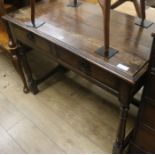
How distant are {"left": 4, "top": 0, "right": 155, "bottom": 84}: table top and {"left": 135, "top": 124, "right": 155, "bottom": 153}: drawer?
313 mm

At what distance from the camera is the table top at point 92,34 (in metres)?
0.97

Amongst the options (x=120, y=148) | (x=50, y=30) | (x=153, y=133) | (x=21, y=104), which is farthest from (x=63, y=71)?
(x=153, y=133)

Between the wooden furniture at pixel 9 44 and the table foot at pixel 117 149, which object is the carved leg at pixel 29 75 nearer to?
the wooden furniture at pixel 9 44

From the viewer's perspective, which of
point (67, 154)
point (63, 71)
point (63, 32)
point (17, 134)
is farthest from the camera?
point (63, 71)

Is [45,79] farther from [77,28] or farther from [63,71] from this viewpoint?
[77,28]

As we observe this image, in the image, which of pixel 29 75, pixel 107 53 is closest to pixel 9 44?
pixel 29 75

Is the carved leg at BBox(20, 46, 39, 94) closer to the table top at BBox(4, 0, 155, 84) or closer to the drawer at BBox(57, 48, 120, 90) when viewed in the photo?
the table top at BBox(4, 0, 155, 84)

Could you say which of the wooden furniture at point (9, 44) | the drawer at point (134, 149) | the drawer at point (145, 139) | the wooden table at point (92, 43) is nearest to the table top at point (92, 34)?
the wooden table at point (92, 43)

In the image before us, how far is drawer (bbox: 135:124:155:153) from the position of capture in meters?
1.04

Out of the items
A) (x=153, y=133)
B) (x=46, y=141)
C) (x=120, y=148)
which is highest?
(x=153, y=133)

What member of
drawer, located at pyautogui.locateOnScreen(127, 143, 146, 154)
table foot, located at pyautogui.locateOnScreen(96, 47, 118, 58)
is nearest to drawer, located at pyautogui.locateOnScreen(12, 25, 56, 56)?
table foot, located at pyautogui.locateOnScreen(96, 47, 118, 58)

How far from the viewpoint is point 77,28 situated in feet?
4.10

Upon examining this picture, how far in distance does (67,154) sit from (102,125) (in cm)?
34

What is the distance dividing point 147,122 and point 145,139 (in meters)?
0.13
